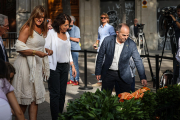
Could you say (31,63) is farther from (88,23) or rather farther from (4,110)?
(88,23)

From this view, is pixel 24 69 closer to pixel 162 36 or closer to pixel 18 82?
pixel 18 82

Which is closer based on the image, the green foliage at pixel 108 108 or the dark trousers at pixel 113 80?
the green foliage at pixel 108 108

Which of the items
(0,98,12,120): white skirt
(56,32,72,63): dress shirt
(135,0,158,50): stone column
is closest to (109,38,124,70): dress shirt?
(56,32,72,63): dress shirt

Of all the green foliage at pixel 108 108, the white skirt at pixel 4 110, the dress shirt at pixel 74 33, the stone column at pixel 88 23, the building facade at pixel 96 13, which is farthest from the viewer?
the stone column at pixel 88 23

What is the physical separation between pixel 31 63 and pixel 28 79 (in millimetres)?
230

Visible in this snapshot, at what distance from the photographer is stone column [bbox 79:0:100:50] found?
18156 mm

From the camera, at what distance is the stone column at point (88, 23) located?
18156mm

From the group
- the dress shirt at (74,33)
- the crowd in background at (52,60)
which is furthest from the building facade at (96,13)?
the crowd in background at (52,60)

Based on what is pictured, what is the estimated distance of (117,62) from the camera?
14.5 feet

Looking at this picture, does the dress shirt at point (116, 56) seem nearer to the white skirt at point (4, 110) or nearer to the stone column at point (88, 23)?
the white skirt at point (4, 110)

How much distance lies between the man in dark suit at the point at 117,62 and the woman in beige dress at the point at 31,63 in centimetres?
99

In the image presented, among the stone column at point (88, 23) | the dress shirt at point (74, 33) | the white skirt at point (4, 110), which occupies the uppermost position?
the stone column at point (88, 23)

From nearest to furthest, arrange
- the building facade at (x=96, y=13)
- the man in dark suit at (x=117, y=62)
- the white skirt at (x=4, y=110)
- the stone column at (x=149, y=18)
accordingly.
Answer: the white skirt at (x=4, y=110) < the man in dark suit at (x=117, y=62) < the building facade at (x=96, y=13) < the stone column at (x=149, y=18)

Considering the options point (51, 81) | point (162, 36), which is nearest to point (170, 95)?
point (51, 81)
